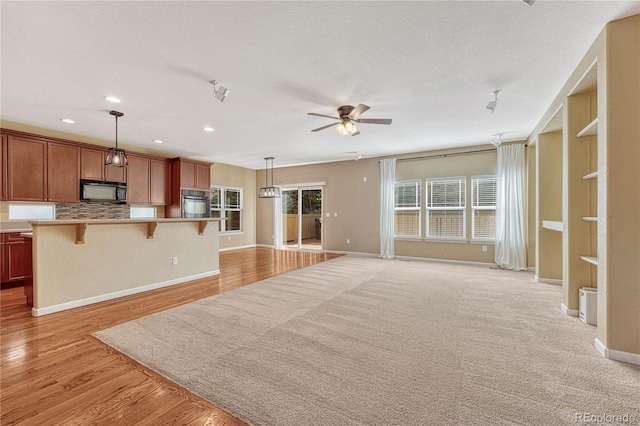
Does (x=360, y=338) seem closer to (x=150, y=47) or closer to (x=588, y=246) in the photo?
(x=588, y=246)

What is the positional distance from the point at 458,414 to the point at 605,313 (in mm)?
1759

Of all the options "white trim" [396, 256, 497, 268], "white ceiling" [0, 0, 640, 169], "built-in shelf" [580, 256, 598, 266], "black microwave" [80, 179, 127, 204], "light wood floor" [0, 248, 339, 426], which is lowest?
"light wood floor" [0, 248, 339, 426]

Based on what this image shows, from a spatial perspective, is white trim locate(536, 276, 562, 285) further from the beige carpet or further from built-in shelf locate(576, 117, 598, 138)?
built-in shelf locate(576, 117, 598, 138)

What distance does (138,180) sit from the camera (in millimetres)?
6180

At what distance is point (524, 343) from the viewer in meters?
2.57

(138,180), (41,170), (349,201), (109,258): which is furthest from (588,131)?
(41,170)

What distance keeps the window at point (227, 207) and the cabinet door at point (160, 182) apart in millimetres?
1626

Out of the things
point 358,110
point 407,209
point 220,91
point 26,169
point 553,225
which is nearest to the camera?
point 220,91

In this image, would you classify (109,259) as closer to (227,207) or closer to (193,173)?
(193,173)

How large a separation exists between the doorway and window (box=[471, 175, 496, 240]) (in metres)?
4.25

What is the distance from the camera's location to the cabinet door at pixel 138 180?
602 cm

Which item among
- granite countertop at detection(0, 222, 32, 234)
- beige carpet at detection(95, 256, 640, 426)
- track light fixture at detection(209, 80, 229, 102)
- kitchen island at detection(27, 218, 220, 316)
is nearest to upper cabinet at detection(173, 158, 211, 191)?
kitchen island at detection(27, 218, 220, 316)

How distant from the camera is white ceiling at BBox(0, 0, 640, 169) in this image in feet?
6.81

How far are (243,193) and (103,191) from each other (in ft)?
13.8
